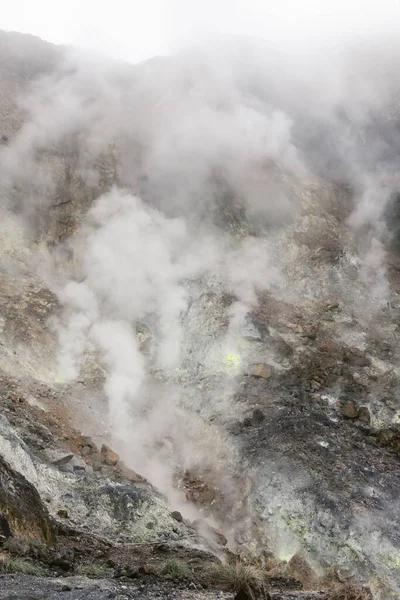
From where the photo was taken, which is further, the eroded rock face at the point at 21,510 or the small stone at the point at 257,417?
the small stone at the point at 257,417

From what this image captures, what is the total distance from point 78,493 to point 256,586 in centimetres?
422

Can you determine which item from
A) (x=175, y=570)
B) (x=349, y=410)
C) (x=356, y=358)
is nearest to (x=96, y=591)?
(x=175, y=570)

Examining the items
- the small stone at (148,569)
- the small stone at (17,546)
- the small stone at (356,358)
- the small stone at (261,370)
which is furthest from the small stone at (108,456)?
the small stone at (356,358)

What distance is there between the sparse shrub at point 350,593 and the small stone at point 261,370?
599 cm

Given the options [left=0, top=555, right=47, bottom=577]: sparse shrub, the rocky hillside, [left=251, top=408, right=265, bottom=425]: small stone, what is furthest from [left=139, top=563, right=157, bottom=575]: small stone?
[left=251, top=408, right=265, bottom=425]: small stone

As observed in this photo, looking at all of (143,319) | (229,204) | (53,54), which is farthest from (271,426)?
(53,54)

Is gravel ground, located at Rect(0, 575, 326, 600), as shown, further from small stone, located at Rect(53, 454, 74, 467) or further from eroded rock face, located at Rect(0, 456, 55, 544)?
small stone, located at Rect(53, 454, 74, 467)

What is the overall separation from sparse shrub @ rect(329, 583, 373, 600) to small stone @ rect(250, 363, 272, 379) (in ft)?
19.6

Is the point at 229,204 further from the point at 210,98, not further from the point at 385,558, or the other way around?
the point at 385,558

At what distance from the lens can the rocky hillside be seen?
8.14 m

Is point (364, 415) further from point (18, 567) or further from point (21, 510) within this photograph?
point (18, 567)

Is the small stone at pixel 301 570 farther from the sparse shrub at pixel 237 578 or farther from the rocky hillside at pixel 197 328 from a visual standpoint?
the sparse shrub at pixel 237 578

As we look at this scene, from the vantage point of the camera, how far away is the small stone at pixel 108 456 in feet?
33.7

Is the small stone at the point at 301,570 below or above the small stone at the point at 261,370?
below
